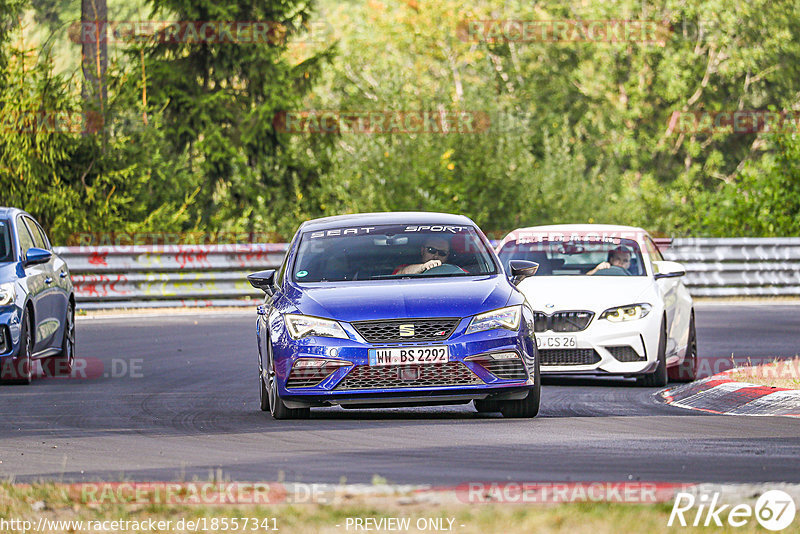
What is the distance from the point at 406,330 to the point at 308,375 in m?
0.80

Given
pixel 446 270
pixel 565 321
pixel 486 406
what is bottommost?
pixel 486 406

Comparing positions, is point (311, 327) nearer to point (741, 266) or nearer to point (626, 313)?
point (626, 313)

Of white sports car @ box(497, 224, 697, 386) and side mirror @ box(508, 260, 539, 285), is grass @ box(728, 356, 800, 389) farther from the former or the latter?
side mirror @ box(508, 260, 539, 285)

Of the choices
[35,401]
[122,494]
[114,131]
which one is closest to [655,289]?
[35,401]

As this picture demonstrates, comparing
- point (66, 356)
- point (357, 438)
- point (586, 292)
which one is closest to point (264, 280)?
point (357, 438)

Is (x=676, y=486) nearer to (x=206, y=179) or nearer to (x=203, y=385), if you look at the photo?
(x=203, y=385)

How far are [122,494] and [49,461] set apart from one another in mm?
2164

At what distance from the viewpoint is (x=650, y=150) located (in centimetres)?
6556

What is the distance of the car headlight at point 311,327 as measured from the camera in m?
11.1

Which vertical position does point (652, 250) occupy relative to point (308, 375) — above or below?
above

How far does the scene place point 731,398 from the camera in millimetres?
12992

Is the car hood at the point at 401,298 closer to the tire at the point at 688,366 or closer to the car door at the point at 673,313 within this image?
the car door at the point at 673,313

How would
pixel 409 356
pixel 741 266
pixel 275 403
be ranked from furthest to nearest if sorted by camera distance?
pixel 741 266 → pixel 275 403 → pixel 409 356

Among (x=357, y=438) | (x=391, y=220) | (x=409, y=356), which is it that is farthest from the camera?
(x=391, y=220)
